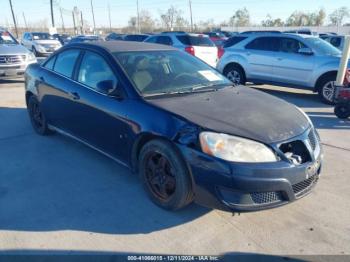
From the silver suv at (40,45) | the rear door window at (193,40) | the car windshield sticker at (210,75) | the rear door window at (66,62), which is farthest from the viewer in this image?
the silver suv at (40,45)

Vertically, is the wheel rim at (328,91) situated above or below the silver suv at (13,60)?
below

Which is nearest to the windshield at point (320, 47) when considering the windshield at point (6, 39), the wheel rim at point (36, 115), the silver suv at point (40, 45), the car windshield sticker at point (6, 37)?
the wheel rim at point (36, 115)

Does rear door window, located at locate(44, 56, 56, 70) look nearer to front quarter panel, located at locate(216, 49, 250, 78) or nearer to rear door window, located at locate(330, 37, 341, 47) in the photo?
front quarter panel, located at locate(216, 49, 250, 78)

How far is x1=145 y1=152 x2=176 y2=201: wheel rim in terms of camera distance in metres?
3.13

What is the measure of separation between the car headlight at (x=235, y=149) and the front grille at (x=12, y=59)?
938cm

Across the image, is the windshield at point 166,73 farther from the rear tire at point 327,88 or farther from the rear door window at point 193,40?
the rear door window at point 193,40

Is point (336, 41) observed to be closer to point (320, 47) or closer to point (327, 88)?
point (320, 47)

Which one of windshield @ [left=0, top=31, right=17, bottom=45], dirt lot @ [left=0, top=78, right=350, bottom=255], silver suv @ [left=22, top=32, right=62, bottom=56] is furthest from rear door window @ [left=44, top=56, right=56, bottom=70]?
silver suv @ [left=22, top=32, right=62, bottom=56]

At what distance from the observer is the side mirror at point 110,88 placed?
3520 mm

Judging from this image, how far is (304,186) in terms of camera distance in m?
2.96

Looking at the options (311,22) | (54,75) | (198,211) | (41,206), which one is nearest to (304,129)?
(198,211)

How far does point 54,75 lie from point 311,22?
82.3 meters

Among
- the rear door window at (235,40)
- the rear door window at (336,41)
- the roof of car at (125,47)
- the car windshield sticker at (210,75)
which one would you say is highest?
the roof of car at (125,47)

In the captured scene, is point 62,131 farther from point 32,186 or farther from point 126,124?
point 126,124
